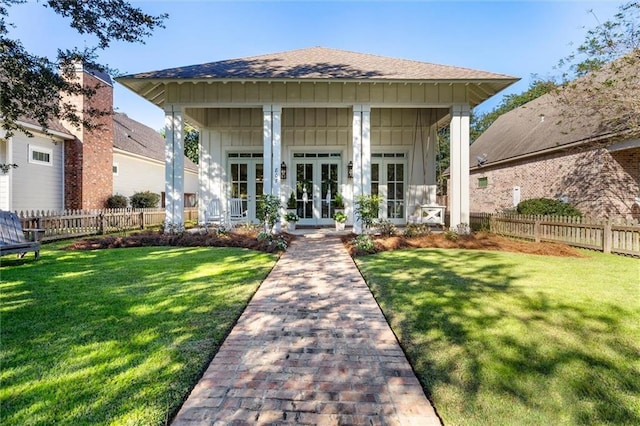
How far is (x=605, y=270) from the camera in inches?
234

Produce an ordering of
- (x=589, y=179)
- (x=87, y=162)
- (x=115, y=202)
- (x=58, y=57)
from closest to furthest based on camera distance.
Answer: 1. (x=58, y=57)
2. (x=589, y=179)
3. (x=87, y=162)
4. (x=115, y=202)

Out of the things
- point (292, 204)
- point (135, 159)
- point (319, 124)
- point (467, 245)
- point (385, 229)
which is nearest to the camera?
point (467, 245)

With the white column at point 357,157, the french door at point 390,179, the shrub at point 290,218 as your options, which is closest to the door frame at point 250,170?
the shrub at point 290,218

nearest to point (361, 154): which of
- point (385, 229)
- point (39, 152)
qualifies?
point (385, 229)

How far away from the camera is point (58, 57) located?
22.3 ft

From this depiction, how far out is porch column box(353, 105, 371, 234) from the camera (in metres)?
9.85

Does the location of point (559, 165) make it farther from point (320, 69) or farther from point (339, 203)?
point (320, 69)

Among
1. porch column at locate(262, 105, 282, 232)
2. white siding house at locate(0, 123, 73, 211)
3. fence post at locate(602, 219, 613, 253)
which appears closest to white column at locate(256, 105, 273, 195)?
porch column at locate(262, 105, 282, 232)

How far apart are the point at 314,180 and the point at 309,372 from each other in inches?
402

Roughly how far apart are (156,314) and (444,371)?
288 centimetres

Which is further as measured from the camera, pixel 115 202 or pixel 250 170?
pixel 115 202

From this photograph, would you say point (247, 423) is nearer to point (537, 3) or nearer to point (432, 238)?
point (432, 238)

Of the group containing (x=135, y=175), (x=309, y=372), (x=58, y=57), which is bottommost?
(x=309, y=372)

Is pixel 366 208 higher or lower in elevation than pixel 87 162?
lower
